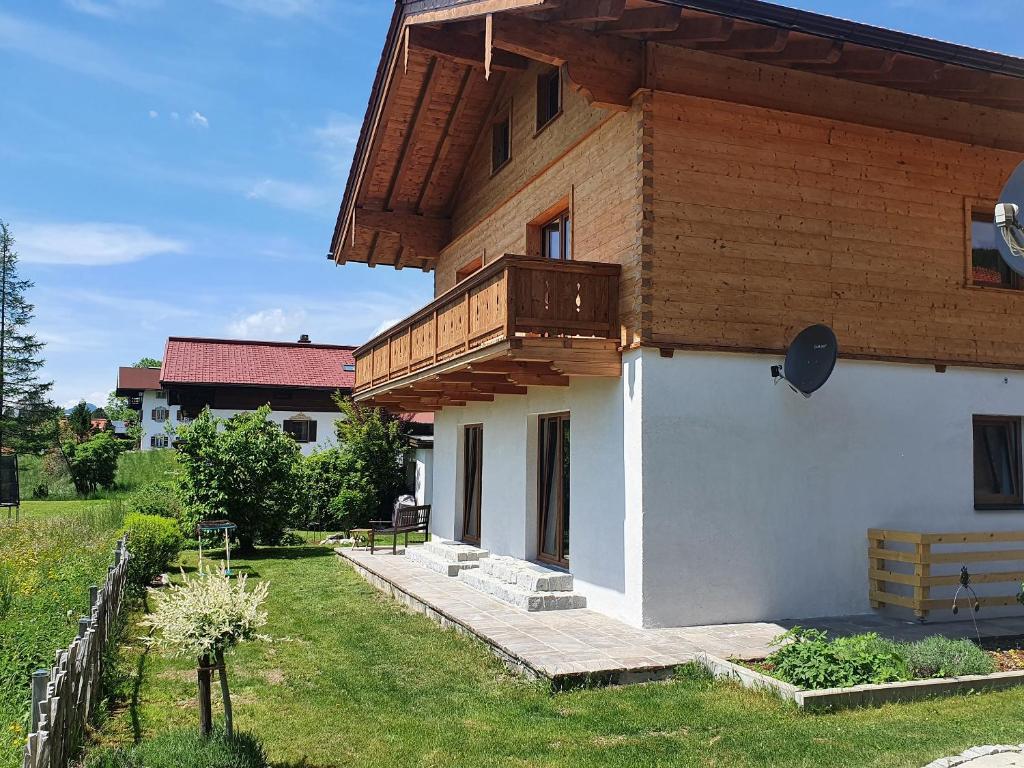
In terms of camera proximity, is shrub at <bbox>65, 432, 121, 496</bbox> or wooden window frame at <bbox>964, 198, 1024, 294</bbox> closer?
wooden window frame at <bbox>964, 198, 1024, 294</bbox>

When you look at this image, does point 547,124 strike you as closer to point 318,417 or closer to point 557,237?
point 557,237

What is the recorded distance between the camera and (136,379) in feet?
201

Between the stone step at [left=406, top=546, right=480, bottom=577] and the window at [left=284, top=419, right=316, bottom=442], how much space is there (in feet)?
62.6

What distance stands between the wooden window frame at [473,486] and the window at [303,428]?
18392 mm

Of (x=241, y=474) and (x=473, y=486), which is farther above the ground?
(x=241, y=474)

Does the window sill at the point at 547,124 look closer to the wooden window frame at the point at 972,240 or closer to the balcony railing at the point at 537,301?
the balcony railing at the point at 537,301

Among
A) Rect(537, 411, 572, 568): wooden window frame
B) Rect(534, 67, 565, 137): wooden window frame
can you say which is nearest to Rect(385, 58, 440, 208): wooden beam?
Rect(534, 67, 565, 137): wooden window frame

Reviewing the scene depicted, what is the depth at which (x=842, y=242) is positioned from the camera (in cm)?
1079

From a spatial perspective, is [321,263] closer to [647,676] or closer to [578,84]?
[578,84]

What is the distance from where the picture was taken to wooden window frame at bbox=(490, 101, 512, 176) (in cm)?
1418

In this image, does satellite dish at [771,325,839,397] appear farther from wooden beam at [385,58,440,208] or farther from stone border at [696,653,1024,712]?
wooden beam at [385,58,440,208]

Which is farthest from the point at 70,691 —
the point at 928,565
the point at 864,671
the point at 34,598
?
the point at 928,565

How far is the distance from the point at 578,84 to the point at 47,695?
26.0 ft

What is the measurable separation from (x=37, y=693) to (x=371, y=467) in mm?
18969
